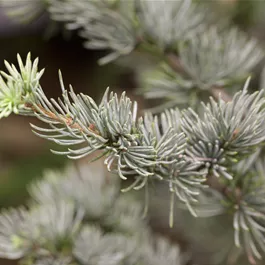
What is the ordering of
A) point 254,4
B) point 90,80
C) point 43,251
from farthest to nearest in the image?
point 90,80 → point 254,4 → point 43,251

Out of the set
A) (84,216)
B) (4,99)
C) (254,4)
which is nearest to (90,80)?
(254,4)

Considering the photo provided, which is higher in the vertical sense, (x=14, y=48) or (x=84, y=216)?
(x=14, y=48)

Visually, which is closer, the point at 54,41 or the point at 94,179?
the point at 94,179

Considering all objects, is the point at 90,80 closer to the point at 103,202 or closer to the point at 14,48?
the point at 14,48

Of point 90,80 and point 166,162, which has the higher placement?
point 90,80

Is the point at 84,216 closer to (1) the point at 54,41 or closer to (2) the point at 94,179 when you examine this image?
(2) the point at 94,179

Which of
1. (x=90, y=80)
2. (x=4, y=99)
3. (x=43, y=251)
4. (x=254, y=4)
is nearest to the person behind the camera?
(x=4, y=99)

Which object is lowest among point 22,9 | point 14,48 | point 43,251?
point 43,251

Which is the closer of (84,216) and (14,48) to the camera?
(84,216)

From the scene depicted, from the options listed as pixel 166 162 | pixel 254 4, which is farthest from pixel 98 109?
pixel 254 4
